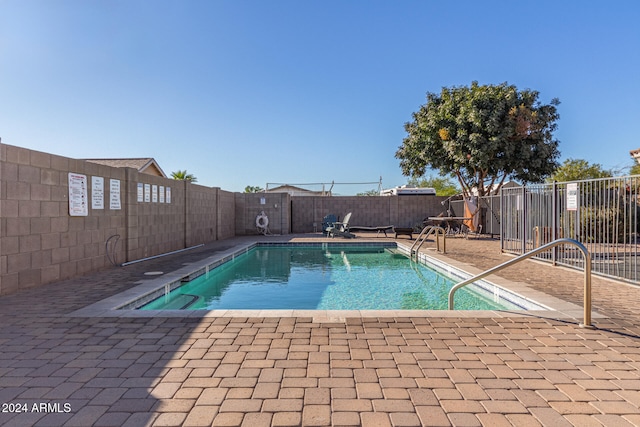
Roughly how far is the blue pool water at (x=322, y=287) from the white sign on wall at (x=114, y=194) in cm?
216

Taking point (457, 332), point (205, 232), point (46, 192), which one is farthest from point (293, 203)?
point (457, 332)

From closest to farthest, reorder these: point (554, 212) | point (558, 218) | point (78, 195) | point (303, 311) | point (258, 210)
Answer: point (303, 311), point (78, 195), point (558, 218), point (554, 212), point (258, 210)

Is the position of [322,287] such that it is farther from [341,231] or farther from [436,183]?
[436,183]

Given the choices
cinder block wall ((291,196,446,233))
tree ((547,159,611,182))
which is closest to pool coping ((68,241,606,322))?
cinder block wall ((291,196,446,233))

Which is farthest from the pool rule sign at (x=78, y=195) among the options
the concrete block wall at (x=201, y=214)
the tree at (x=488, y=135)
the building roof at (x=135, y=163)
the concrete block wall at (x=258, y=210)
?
the building roof at (x=135, y=163)

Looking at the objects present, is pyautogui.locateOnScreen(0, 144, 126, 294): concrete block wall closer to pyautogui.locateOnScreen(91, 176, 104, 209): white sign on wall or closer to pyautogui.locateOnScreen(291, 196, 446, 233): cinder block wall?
pyautogui.locateOnScreen(91, 176, 104, 209): white sign on wall

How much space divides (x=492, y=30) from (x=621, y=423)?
37.6 feet

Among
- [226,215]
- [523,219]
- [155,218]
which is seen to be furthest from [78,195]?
[523,219]

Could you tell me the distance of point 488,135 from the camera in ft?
40.9

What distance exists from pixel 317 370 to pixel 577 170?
2479 centimetres

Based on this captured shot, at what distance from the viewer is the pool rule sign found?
566 centimetres

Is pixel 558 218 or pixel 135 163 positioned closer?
pixel 558 218

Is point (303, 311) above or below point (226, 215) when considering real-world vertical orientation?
below

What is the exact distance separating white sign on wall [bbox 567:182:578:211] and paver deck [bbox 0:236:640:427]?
3.31 meters
